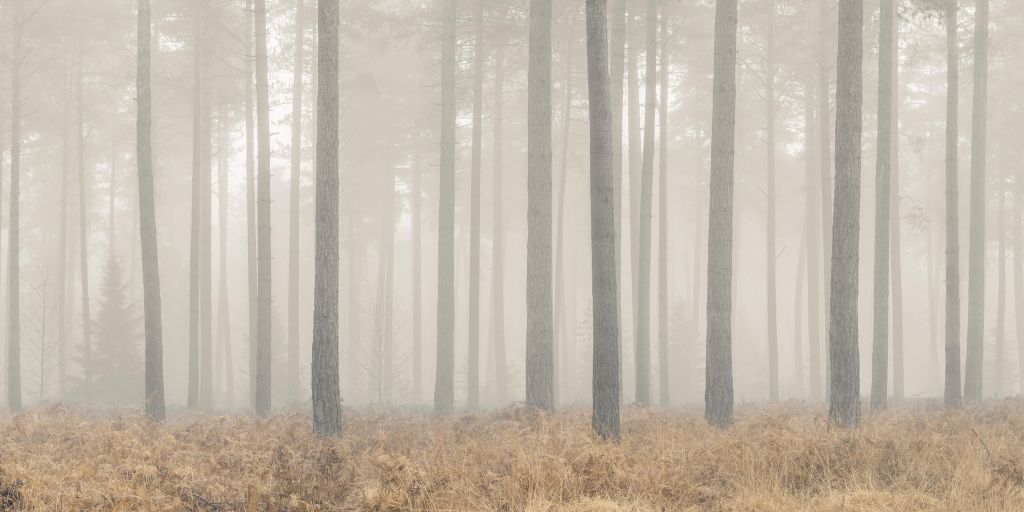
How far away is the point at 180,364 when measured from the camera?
114 feet

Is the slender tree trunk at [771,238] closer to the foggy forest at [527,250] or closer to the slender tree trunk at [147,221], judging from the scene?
the foggy forest at [527,250]

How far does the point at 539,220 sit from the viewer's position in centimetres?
1431

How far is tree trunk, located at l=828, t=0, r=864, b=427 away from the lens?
440 inches

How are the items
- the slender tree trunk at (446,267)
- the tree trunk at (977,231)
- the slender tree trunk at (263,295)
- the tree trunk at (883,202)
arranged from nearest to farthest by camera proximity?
the tree trunk at (883,202) → the slender tree trunk at (263,295) → the tree trunk at (977,231) → the slender tree trunk at (446,267)

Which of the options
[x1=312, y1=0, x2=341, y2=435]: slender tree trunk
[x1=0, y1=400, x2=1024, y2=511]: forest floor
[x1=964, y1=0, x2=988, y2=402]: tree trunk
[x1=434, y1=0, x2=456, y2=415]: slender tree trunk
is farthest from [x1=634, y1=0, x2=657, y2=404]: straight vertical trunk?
[x1=312, y1=0, x2=341, y2=435]: slender tree trunk

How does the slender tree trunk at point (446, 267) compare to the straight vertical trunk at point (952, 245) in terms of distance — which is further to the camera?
the slender tree trunk at point (446, 267)

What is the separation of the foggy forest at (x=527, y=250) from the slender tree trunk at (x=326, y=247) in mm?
47

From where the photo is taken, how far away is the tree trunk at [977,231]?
17.0 meters

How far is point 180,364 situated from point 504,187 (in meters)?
18.3

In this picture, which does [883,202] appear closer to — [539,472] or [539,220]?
[539,220]

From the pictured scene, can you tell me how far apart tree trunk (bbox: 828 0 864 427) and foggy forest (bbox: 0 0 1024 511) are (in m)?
0.04

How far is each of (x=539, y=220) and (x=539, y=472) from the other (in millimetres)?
7764

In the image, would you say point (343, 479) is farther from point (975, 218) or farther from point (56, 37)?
point (56, 37)

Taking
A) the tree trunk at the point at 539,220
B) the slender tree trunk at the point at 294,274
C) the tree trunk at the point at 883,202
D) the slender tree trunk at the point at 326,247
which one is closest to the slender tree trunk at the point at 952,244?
the tree trunk at the point at 883,202
